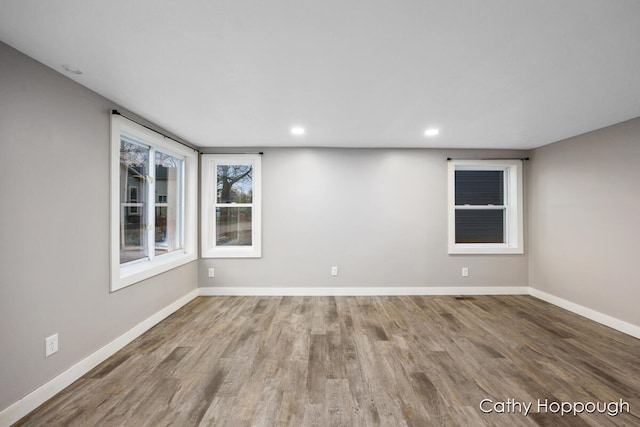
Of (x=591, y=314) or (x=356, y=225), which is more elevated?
(x=356, y=225)

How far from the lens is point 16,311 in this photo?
1.68 metres

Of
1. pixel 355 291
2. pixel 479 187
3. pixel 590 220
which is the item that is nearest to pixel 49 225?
pixel 355 291

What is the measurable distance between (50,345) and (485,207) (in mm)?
5397

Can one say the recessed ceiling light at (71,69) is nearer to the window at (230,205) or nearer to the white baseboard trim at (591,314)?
the window at (230,205)

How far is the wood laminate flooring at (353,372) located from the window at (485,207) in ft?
4.06

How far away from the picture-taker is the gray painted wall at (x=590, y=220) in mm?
2961

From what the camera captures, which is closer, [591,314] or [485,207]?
[591,314]

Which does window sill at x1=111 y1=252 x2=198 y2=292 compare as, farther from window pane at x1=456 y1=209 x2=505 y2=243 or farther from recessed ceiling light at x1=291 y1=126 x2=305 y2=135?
window pane at x1=456 y1=209 x2=505 y2=243

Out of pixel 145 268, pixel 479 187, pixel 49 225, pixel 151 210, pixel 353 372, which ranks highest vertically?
pixel 479 187

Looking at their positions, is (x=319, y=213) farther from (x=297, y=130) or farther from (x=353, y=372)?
(x=353, y=372)

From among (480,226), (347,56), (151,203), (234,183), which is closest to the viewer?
(347,56)

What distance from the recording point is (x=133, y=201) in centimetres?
296

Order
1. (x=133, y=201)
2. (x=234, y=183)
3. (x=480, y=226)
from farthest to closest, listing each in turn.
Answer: (x=480, y=226)
(x=234, y=183)
(x=133, y=201)

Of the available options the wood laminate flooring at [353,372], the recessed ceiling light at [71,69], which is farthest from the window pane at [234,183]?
the recessed ceiling light at [71,69]
